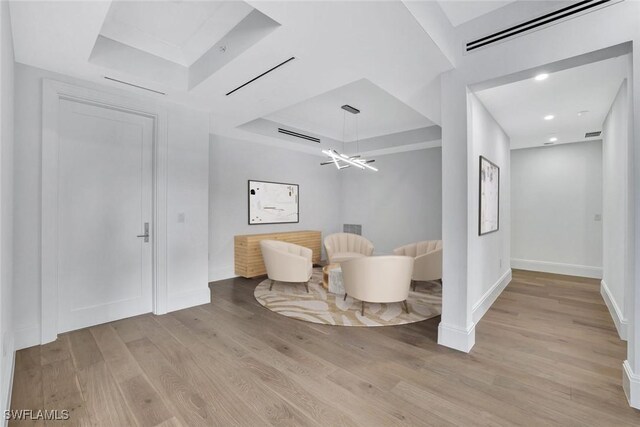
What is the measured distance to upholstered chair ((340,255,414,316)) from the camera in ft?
10.7

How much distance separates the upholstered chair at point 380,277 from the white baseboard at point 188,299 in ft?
6.80

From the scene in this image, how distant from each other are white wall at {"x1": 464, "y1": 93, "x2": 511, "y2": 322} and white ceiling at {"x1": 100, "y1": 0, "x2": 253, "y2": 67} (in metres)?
2.43

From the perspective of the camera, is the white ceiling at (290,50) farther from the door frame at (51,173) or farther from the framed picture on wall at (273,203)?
the framed picture on wall at (273,203)

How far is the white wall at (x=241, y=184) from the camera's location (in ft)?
16.7

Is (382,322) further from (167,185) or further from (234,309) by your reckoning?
(167,185)

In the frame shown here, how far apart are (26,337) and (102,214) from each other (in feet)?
4.32

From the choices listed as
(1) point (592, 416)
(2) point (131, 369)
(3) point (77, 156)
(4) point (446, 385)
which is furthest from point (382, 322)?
(3) point (77, 156)

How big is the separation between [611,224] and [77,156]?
6.26 meters

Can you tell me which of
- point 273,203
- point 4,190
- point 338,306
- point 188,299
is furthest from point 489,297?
point 4,190

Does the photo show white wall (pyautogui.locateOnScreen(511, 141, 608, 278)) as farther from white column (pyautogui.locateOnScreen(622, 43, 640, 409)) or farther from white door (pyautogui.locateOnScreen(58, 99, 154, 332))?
white door (pyautogui.locateOnScreen(58, 99, 154, 332))

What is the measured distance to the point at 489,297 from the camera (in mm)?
3684

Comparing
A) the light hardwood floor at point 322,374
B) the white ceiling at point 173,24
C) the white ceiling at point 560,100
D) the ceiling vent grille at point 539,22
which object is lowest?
the light hardwood floor at point 322,374

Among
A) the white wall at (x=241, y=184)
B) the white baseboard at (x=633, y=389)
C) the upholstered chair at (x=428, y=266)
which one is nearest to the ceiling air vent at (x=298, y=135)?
the white wall at (x=241, y=184)

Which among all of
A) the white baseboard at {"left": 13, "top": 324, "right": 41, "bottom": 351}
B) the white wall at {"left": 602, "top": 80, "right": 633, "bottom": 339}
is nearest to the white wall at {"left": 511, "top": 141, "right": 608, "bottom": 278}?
the white wall at {"left": 602, "top": 80, "right": 633, "bottom": 339}
